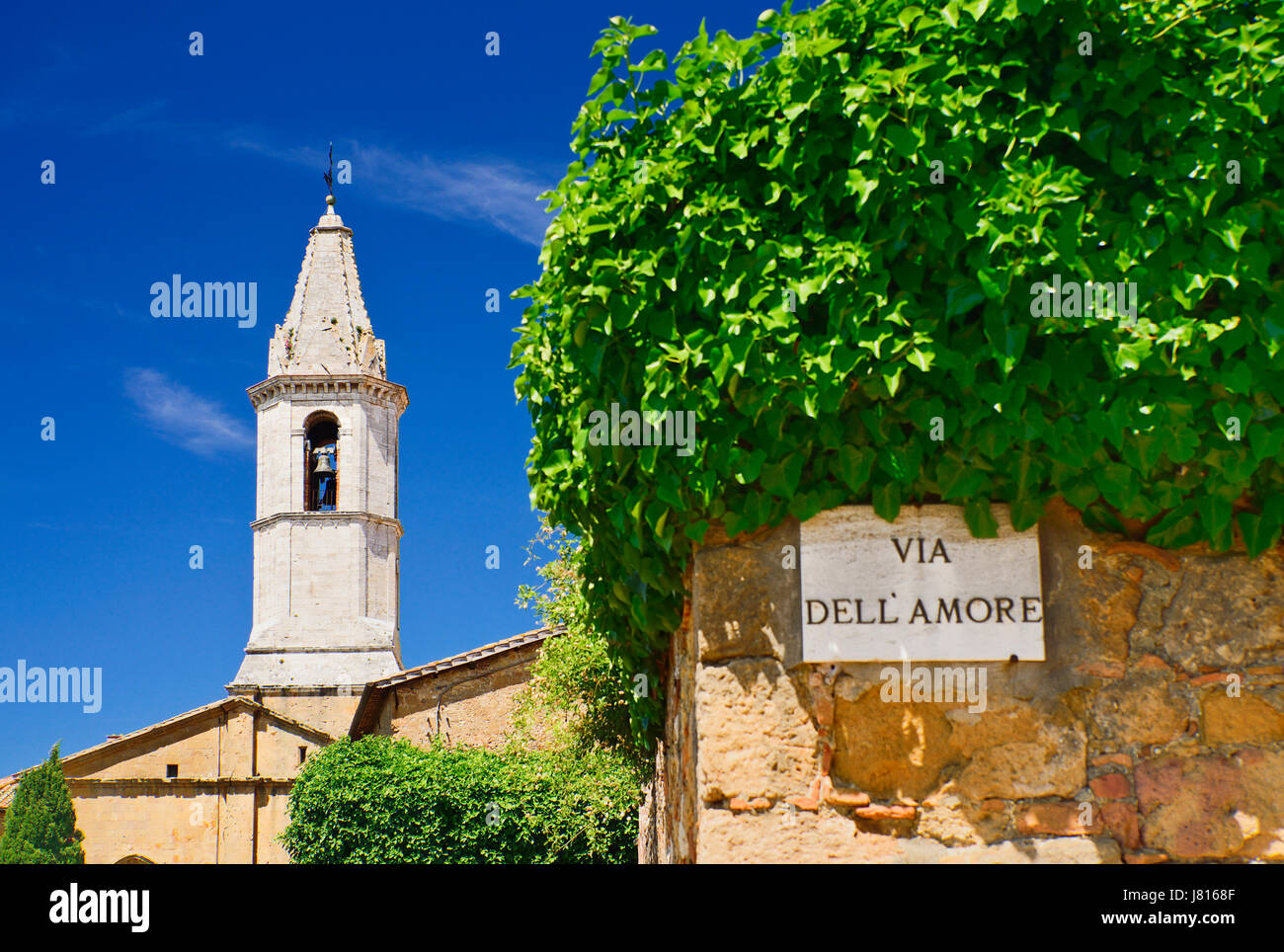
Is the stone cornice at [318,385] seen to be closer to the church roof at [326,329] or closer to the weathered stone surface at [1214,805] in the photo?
the church roof at [326,329]

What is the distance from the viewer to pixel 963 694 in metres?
4.35

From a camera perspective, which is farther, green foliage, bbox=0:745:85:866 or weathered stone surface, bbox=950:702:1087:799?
green foliage, bbox=0:745:85:866

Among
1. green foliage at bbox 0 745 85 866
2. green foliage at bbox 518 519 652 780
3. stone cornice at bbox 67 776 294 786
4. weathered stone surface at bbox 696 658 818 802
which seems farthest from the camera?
stone cornice at bbox 67 776 294 786

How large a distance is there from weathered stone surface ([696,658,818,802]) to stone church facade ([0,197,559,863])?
36.4 m

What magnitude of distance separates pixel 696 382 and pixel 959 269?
Result: 0.93 metres

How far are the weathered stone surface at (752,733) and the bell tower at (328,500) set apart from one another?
143ft

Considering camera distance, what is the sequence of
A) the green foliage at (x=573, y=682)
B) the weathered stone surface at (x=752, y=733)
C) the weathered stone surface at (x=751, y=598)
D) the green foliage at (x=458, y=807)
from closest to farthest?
the weathered stone surface at (x=752, y=733)
the weathered stone surface at (x=751, y=598)
the green foliage at (x=573, y=682)
the green foliage at (x=458, y=807)

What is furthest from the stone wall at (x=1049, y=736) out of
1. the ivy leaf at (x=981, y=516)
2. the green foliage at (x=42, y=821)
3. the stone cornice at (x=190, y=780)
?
the stone cornice at (x=190, y=780)

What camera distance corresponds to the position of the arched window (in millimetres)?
48625

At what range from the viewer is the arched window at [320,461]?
48.6 metres
